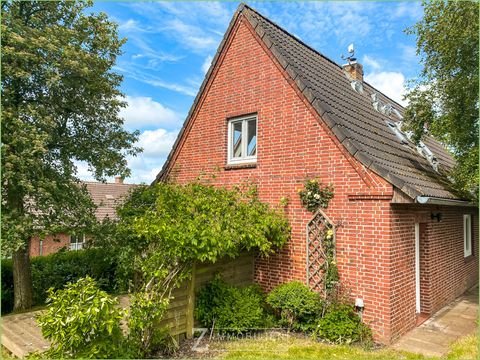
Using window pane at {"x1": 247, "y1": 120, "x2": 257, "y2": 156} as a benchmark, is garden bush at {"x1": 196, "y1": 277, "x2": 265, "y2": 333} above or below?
below

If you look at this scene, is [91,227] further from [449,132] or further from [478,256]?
[478,256]

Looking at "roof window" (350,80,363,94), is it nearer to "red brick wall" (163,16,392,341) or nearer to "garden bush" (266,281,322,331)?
"red brick wall" (163,16,392,341)

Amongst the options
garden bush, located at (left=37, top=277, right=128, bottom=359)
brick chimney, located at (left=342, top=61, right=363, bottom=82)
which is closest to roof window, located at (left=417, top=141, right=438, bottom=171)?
brick chimney, located at (left=342, top=61, right=363, bottom=82)

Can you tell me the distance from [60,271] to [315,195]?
7.94m

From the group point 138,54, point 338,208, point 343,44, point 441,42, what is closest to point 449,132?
point 441,42

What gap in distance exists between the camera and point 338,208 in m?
7.26

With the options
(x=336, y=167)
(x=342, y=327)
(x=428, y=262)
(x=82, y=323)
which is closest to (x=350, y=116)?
(x=336, y=167)

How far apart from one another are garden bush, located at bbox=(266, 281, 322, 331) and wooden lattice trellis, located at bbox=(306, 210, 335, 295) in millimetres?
231

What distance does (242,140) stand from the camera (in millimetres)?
9578

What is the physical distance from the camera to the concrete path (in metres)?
6.43

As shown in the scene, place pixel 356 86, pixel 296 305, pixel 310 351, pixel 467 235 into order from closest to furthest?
pixel 310 351 → pixel 296 305 → pixel 467 235 → pixel 356 86

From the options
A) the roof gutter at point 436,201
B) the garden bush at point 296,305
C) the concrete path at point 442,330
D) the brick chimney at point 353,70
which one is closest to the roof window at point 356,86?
the brick chimney at point 353,70

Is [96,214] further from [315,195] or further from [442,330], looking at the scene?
[442,330]

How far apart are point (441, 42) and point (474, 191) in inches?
135
